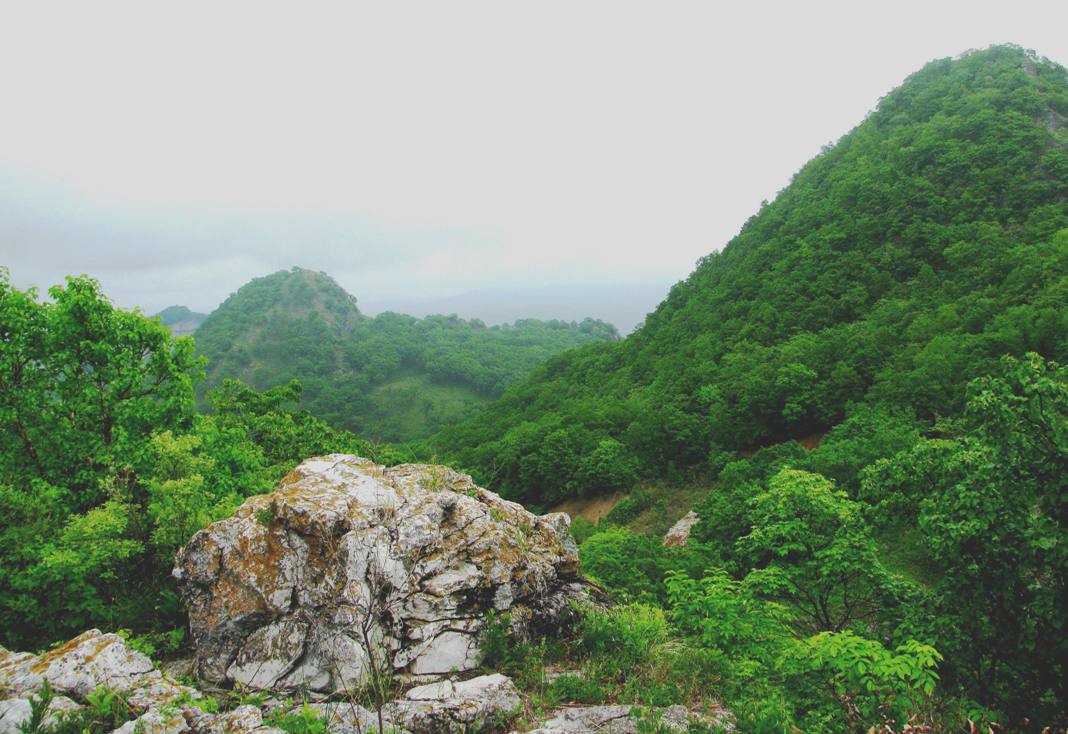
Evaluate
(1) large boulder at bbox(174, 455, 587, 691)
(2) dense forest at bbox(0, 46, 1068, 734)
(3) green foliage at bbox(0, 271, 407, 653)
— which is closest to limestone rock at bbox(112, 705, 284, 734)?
(2) dense forest at bbox(0, 46, 1068, 734)

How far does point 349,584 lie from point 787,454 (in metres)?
24.7

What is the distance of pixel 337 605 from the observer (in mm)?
7711

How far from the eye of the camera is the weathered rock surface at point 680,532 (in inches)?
961

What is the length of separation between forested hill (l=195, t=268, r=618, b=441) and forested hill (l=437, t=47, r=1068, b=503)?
63.0 m

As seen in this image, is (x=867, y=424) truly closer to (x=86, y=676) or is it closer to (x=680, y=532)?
(x=680, y=532)

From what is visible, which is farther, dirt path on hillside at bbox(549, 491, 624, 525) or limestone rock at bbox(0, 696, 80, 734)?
dirt path on hillside at bbox(549, 491, 624, 525)

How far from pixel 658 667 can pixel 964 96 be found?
77945 mm

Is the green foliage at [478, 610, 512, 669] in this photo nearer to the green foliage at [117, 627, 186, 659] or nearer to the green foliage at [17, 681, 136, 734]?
the green foliage at [17, 681, 136, 734]

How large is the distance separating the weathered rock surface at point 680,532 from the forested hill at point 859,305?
7.12 metres

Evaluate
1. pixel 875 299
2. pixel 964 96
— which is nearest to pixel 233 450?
pixel 875 299

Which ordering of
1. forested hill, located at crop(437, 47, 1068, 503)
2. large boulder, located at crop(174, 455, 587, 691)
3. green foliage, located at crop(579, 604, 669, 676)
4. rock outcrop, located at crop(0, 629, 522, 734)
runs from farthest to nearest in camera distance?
forested hill, located at crop(437, 47, 1068, 503)
green foliage, located at crop(579, 604, 669, 676)
large boulder, located at crop(174, 455, 587, 691)
rock outcrop, located at crop(0, 629, 522, 734)

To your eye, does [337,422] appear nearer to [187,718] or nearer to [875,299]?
[875,299]

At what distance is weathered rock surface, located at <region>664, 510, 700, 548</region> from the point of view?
24.4 m

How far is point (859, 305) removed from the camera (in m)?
40.2
